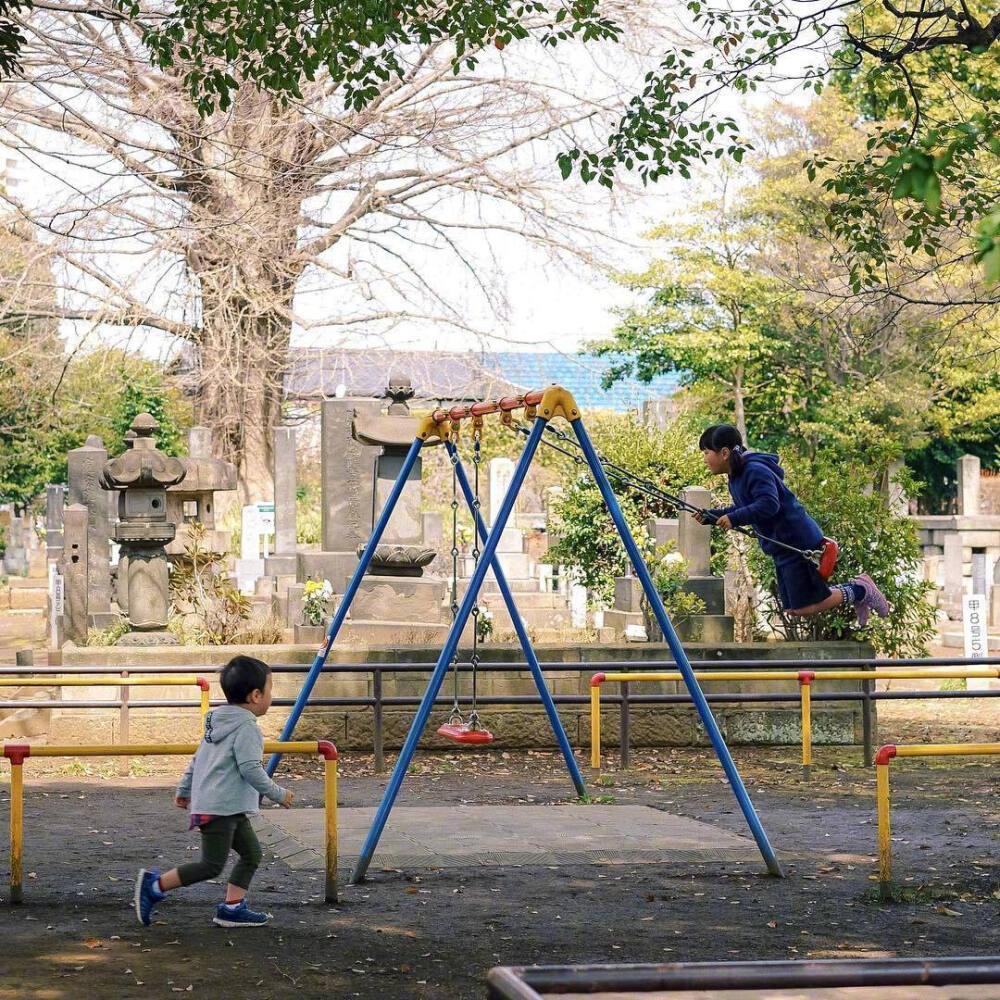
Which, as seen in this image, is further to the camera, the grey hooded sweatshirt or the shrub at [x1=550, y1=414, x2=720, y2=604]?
the shrub at [x1=550, y1=414, x2=720, y2=604]

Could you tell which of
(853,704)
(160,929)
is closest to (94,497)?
(853,704)

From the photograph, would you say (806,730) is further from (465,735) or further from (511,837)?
(465,735)

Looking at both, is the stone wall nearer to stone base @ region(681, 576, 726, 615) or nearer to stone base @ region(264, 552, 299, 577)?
stone base @ region(681, 576, 726, 615)

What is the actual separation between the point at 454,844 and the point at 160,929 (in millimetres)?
2531

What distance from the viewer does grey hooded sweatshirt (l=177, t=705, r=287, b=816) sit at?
691 cm

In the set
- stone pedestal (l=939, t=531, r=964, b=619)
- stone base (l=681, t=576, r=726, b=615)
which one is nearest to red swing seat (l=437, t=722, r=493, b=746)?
stone base (l=681, t=576, r=726, b=615)

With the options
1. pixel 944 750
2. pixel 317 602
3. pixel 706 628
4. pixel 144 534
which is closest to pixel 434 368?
pixel 317 602

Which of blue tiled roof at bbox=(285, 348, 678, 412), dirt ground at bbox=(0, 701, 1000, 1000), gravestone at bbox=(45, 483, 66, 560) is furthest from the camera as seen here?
gravestone at bbox=(45, 483, 66, 560)

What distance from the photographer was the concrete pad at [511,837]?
8.78 m

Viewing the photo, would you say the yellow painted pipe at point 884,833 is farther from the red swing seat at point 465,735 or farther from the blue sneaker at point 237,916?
the blue sneaker at point 237,916

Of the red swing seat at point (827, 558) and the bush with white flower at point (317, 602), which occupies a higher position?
the red swing seat at point (827, 558)

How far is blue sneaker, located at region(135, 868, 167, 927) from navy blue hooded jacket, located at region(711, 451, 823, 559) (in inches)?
157

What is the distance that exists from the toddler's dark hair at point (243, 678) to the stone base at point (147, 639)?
786 centimetres

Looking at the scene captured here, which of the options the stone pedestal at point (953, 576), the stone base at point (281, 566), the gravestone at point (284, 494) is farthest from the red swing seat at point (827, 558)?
the stone pedestal at point (953, 576)
